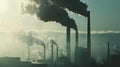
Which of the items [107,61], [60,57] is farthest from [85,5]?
[60,57]

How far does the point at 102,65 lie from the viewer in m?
68.9

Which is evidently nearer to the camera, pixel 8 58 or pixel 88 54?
pixel 88 54

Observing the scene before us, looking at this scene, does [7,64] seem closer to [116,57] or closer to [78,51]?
[78,51]

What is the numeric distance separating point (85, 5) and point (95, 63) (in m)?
18.3

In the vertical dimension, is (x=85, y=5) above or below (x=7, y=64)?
above

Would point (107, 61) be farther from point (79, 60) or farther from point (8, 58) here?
point (8, 58)

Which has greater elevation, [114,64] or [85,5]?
[85,5]

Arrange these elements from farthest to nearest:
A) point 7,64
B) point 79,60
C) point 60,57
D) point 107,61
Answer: point 60,57
point 7,64
point 107,61
point 79,60

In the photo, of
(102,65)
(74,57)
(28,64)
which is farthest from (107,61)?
(28,64)

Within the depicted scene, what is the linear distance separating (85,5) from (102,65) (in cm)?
1920

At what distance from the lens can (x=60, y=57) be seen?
9894cm

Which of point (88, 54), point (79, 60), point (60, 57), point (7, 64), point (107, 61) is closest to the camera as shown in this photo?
point (88, 54)

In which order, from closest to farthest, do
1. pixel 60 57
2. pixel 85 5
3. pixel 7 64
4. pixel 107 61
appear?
pixel 85 5
pixel 107 61
pixel 7 64
pixel 60 57

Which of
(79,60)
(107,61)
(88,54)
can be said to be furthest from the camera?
(107,61)
